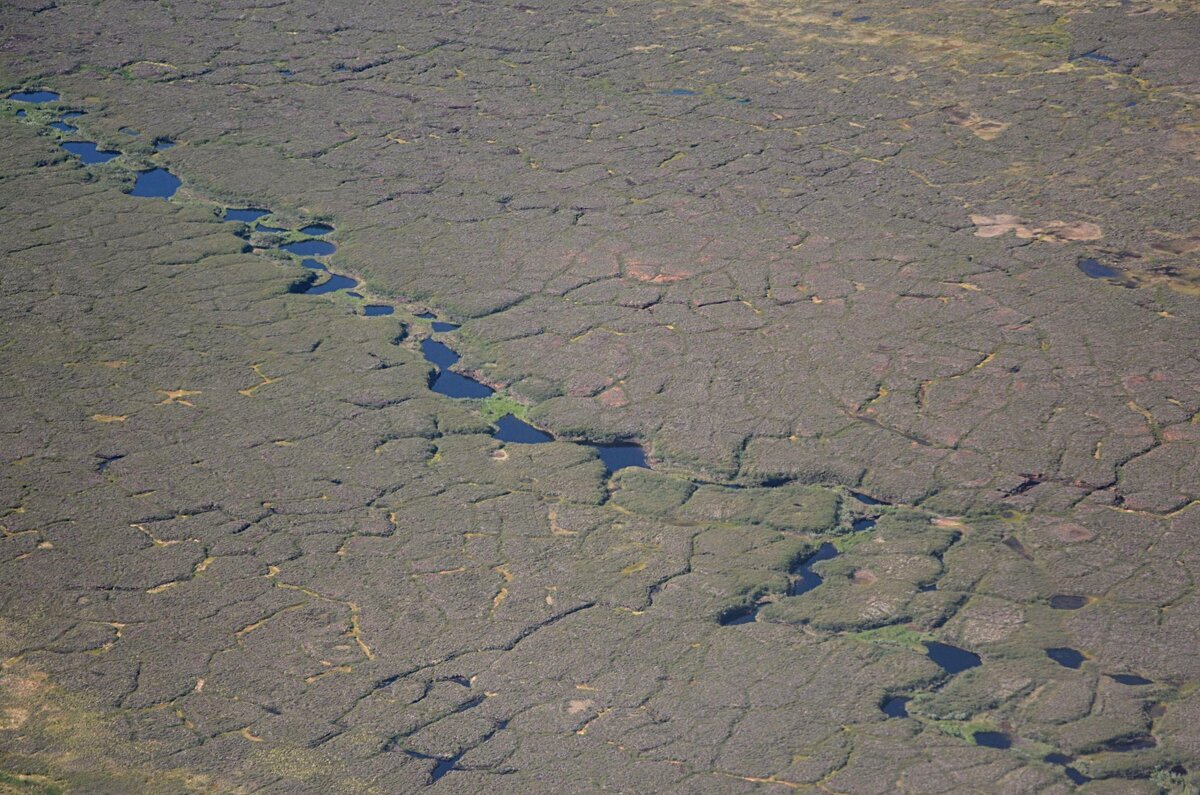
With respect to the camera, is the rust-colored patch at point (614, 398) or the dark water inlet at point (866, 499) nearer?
the dark water inlet at point (866, 499)

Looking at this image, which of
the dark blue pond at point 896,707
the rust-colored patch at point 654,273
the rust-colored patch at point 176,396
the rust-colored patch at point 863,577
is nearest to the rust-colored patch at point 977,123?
the rust-colored patch at point 654,273

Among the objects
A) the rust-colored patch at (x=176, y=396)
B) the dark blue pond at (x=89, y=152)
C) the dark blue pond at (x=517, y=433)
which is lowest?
the dark blue pond at (x=517, y=433)

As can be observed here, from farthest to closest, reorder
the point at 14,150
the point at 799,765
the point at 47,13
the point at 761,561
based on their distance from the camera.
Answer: the point at 47,13 < the point at 14,150 < the point at 761,561 < the point at 799,765

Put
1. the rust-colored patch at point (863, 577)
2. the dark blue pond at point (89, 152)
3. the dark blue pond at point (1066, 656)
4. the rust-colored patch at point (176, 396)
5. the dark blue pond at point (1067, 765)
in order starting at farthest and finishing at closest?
the dark blue pond at point (89, 152) → the rust-colored patch at point (176, 396) → the rust-colored patch at point (863, 577) → the dark blue pond at point (1066, 656) → the dark blue pond at point (1067, 765)

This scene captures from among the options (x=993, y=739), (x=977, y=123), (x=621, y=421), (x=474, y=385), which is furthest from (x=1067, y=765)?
(x=977, y=123)

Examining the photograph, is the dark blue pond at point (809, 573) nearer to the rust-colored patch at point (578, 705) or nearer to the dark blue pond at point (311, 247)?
the rust-colored patch at point (578, 705)

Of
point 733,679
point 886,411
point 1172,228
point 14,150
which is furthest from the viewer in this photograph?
point 14,150

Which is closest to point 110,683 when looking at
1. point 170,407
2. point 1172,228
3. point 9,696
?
point 9,696

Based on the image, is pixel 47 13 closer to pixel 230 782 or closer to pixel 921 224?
pixel 921 224
